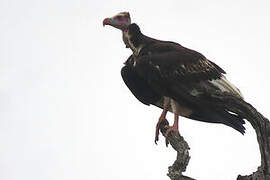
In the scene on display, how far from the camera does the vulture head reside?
35.4ft

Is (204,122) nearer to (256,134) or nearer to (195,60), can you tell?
(195,60)

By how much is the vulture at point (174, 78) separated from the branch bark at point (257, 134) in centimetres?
12

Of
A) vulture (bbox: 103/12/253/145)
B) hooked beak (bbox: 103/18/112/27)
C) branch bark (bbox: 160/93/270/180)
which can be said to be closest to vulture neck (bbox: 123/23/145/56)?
vulture (bbox: 103/12/253/145)

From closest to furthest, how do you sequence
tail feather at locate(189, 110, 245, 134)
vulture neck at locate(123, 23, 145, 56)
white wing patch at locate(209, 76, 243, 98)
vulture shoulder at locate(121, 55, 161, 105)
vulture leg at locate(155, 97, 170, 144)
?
white wing patch at locate(209, 76, 243, 98) < tail feather at locate(189, 110, 245, 134) < vulture leg at locate(155, 97, 170, 144) < vulture neck at locate(123, 23, 145, 56) < vulture shoulder at locate(121, 55, 161, 105)

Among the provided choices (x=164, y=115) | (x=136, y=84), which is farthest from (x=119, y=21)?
(x=164, y=115)

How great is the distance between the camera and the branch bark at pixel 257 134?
8156 millimetres

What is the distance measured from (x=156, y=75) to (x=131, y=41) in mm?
960

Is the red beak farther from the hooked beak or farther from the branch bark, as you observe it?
the branch bark

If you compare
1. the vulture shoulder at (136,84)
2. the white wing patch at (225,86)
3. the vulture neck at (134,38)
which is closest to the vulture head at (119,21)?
the vulture neck at (134,38)

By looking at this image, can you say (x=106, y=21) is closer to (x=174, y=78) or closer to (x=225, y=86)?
(x=174, y=78)

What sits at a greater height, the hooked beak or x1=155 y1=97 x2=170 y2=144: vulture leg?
the hooked beak

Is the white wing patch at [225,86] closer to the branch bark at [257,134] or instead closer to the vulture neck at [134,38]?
the branch bark at [257,134]

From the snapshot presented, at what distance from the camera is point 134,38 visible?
35.3ft

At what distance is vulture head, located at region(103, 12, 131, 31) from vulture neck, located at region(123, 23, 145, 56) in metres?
0.11
